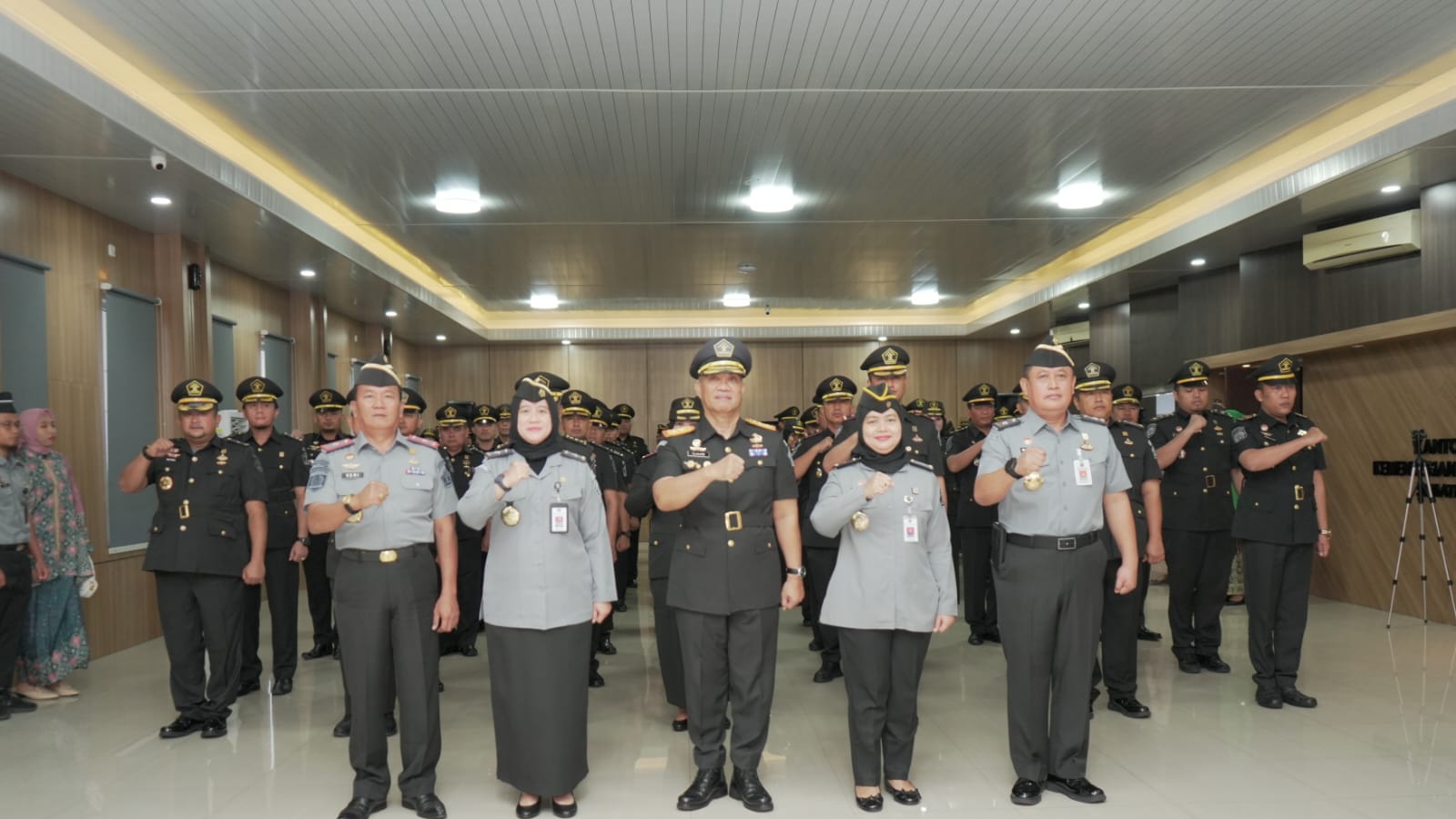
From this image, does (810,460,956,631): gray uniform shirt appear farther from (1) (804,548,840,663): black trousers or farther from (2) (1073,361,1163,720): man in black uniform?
(1) (804,548,840,663): black trousers

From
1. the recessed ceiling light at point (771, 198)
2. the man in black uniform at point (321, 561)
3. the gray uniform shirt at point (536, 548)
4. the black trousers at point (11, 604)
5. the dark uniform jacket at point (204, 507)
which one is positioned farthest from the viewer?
the recessed ceiling light at point (771, 198)

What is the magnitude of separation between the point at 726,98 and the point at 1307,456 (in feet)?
14.1

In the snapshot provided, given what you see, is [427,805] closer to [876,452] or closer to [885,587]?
[885,587]

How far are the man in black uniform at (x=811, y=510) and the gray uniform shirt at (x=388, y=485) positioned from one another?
2730 mm

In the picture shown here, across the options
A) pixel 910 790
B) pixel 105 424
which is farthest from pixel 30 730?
pixel 910 790

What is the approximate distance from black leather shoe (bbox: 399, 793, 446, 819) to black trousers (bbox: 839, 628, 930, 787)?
1.76 meters

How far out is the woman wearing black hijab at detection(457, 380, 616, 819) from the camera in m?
3.90

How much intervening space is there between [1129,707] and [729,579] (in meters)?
2.84

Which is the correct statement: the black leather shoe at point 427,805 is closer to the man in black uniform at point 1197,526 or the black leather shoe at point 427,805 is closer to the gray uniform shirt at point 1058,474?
the gray uniform shirt at point 1058,474

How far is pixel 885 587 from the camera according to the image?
3900mm

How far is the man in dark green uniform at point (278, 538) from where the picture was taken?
20.2ft

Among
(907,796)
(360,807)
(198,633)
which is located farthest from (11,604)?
(907,796)

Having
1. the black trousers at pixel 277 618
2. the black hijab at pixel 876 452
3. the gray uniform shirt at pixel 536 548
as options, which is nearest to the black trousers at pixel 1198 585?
the black hijab at pixel 876 452

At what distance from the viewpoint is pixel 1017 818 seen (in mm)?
3859
